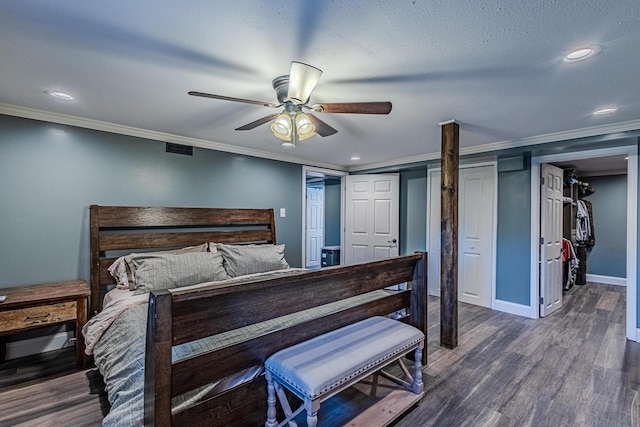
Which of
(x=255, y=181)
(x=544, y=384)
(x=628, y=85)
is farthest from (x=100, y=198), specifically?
(x=628, y=85)

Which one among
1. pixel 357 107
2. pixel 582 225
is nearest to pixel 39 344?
pixel 357 107

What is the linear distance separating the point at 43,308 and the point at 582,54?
403 cm

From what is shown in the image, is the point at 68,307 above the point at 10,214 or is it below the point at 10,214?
below

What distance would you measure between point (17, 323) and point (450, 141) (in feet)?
12.9

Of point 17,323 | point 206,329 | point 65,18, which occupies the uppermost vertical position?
Answer: point 65,18

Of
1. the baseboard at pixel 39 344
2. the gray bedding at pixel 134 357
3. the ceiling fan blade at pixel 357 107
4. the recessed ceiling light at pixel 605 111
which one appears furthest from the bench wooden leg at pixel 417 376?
the baseboard at pixel 39 344

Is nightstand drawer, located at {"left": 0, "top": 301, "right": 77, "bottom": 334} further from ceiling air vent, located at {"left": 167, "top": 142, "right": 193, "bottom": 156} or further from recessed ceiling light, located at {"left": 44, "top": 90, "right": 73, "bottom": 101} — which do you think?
ceiling air vent, located at {"left": 167, "top": 142, "right": 193, "bottom": 156}

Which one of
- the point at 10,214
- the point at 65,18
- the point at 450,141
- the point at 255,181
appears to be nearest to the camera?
the point at 65,18

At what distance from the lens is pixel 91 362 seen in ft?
8.65

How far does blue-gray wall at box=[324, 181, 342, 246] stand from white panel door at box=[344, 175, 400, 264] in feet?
3.46

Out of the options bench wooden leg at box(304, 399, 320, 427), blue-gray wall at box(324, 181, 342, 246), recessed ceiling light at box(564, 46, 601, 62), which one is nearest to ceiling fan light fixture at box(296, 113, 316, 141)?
recessed ceiling light at box(564, 46, 601, 62)

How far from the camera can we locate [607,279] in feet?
19.2

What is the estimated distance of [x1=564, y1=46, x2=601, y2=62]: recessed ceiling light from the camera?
1.63m

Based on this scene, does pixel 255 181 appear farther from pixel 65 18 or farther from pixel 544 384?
pixel 544 384
